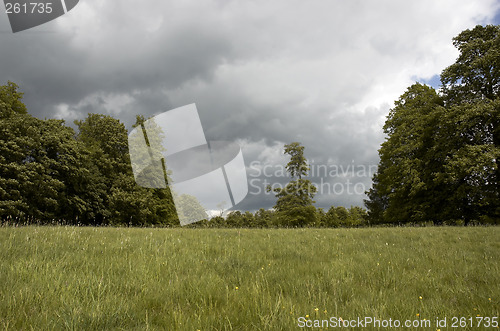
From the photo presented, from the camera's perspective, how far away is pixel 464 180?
22297 millimetres

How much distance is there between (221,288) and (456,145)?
26.3m

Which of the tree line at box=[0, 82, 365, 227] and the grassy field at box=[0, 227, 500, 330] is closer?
the grassy field at box=[0, 227, 500, 330]

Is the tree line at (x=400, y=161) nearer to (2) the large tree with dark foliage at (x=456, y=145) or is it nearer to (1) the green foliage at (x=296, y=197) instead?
(2) the large tree with dark foliage at (x=456, y=145)

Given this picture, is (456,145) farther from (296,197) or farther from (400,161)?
(296,197)

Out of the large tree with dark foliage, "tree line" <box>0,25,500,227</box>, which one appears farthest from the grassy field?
the large tree with dark foliage

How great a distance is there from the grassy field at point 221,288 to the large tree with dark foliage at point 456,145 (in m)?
18.7

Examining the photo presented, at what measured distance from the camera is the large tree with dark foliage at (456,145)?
787 inches

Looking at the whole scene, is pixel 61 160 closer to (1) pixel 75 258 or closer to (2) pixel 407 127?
(1) pixel 75 258

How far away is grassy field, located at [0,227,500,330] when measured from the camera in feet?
8.50

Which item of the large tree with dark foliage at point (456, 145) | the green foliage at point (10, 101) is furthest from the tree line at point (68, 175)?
the large tree with dark foliage at point (456, 145)

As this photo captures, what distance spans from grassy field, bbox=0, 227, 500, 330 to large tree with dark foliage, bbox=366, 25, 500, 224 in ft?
61.3

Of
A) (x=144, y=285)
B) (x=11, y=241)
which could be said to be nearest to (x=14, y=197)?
(x=11, y=241)

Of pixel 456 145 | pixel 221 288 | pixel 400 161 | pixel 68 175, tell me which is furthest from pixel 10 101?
pixel 456 145

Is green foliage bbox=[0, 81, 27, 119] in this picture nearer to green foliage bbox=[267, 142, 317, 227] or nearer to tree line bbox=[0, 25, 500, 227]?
tree line bbox=[0, 25, 500, 227]
